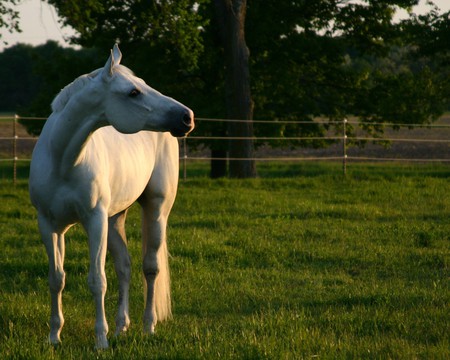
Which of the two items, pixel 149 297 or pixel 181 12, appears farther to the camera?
pixel 181 12

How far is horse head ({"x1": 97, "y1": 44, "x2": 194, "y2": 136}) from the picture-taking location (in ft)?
18.1

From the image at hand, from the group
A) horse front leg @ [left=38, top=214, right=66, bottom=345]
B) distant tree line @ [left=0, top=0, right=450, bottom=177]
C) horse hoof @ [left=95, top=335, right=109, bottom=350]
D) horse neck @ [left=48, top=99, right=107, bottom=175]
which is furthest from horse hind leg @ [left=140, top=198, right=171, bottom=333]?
distant tree line @ [left=0, top=0, right=450, bottom=177]

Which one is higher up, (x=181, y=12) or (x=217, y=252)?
(x=181, y=12)

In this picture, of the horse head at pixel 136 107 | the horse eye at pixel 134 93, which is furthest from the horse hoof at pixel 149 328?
the horse eye at pixel 134 93

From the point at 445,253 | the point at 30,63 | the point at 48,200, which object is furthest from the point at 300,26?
the point at 30,63

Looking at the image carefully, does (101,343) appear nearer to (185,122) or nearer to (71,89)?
(185,122)

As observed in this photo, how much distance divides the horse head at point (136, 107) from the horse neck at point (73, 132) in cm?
13

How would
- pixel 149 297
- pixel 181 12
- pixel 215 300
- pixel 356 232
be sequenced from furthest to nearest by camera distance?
pixel 181 12 < pixel 356 232 < pixel 215 300 < pixel 149 297

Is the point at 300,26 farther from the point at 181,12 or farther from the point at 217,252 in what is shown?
the point at 217,252

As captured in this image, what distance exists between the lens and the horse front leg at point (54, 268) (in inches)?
237

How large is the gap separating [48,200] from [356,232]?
657cm

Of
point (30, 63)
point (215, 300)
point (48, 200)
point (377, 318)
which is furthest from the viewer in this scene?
point (30, 63)

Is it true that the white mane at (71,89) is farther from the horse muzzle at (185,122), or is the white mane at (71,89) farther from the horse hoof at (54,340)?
the horse hoof at (54,340)

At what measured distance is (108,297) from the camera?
7.95 m
